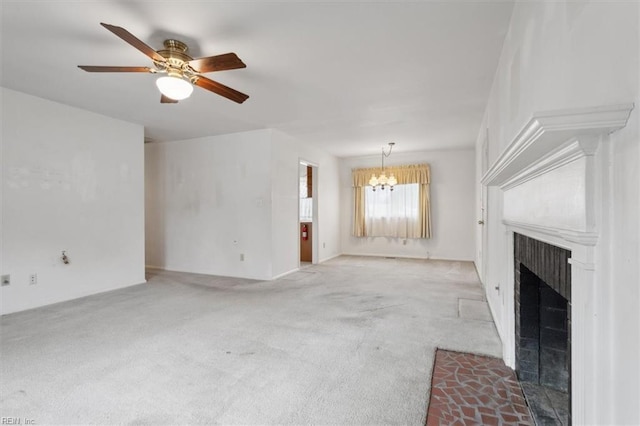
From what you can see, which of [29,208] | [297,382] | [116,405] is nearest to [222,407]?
[297,382]

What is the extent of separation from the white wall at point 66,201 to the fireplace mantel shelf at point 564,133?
191 inches

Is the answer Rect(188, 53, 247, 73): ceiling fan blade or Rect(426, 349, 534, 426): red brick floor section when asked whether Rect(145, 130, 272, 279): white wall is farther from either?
Rect(426, 349, 534, 426): red brick floor section

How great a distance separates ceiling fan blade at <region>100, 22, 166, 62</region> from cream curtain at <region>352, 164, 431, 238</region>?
18.7 feet

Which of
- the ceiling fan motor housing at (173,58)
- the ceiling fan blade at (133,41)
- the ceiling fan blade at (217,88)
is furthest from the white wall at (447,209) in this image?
the ceiling fan blade at (133,41)

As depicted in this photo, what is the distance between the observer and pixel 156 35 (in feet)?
7.63

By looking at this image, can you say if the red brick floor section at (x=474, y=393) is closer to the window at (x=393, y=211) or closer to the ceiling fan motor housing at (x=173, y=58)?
the ceiling fan motor housing at (x=173, y=58)

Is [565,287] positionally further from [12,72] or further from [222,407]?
[12,72]

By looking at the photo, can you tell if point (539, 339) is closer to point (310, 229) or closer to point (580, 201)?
point (580, 201)

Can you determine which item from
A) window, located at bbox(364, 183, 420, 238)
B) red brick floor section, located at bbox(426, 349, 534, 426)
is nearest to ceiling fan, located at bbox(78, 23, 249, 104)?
red brick floor section, located at bbox(426, 349, 534, 426)

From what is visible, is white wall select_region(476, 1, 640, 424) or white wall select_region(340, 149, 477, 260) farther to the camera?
white wall select_region(340, 149, 477, 260)

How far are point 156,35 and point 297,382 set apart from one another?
9.04ft

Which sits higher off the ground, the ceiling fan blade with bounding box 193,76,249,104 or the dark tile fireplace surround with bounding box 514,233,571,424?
the ceiling fan blade with bounding box 193,76,249,104

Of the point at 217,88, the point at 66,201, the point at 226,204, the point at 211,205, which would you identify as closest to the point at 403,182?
the point at 226,204

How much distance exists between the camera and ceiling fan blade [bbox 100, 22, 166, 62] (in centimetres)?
178
